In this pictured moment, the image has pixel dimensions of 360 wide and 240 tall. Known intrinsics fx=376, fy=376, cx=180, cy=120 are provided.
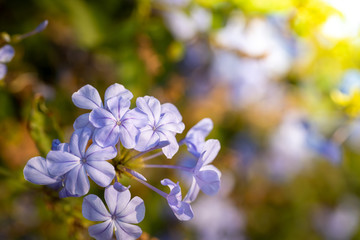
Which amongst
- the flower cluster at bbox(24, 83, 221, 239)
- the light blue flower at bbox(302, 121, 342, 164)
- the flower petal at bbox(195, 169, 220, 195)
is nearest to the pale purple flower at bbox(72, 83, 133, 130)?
the flower cluster at bbox(24, 83, 221, 239)

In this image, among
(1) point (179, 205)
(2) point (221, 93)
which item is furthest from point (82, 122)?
(2) point (221, 93)

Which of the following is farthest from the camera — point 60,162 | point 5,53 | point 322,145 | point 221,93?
point 221,93

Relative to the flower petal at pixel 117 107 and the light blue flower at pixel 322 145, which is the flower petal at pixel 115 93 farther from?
the light blue flower at pixel 322 145

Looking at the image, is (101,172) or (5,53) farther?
(5,53)

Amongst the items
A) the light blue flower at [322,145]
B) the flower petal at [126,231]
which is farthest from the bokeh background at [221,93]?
the flower petal at [126,231]

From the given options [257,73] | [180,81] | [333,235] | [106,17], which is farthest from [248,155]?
[106,17]

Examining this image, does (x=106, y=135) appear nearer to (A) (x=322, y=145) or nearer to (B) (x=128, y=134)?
(B) (x=128, y=134)
